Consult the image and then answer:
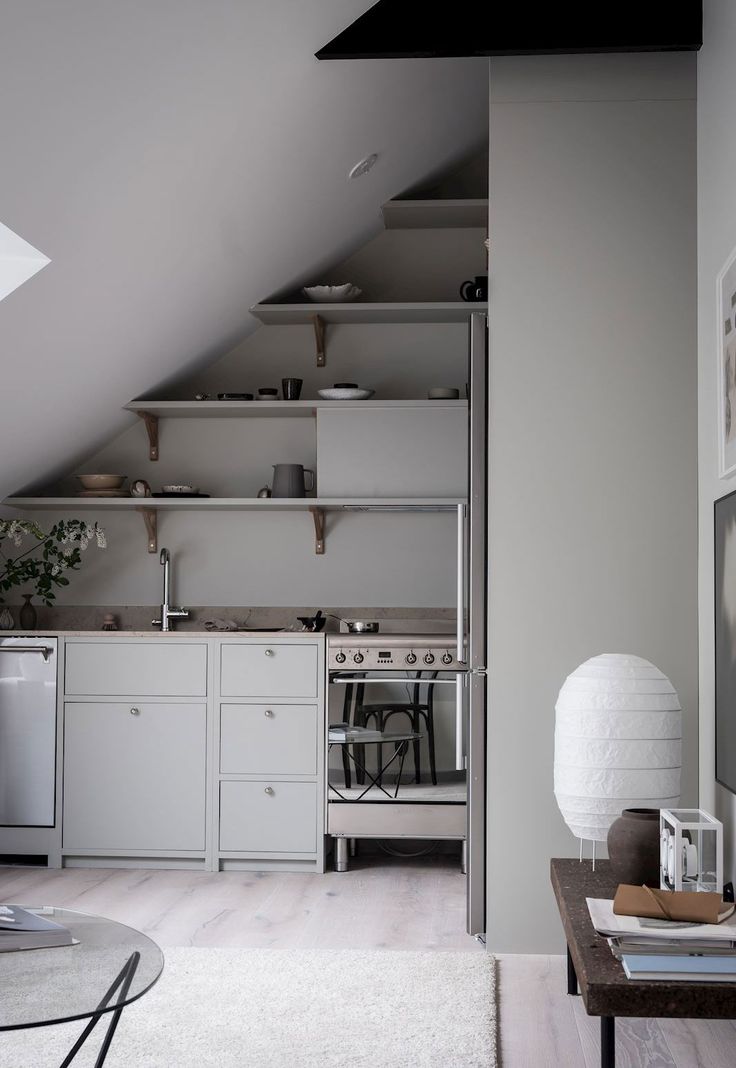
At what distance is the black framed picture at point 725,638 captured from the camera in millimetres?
2785

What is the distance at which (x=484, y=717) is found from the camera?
136 inches

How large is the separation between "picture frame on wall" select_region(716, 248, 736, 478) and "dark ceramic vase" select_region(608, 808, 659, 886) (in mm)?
922

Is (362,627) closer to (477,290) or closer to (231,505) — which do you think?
(231,505)

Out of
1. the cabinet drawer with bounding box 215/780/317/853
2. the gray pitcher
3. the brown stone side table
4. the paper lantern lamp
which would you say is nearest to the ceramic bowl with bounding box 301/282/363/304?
the gray pitcher

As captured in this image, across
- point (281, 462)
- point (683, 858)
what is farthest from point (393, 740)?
point (683, 858)

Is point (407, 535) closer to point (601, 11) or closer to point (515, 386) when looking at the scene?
point (515, 386)

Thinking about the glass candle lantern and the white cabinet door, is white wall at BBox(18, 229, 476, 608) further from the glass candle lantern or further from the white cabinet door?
the glass candle lantern

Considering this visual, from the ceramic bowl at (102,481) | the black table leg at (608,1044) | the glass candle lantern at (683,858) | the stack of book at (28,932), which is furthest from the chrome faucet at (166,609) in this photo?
the black table leg at (608,1044)

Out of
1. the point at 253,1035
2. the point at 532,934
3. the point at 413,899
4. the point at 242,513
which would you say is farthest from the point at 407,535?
the point at 253,1035

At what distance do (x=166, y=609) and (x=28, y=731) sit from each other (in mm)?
827

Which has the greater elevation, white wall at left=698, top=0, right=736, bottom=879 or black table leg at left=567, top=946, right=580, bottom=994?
white wall at left=698, top=0, right=736, bottom=879

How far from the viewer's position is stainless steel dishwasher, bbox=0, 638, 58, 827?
4.48 m

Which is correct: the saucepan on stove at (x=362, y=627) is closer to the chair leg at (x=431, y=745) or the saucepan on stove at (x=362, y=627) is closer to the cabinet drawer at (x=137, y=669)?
the chair leg at (x=431, y=745)

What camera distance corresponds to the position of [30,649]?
4547 millimetres
